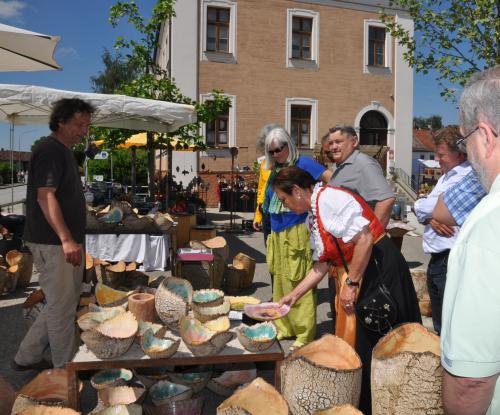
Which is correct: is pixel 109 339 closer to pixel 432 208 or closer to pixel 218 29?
pixel 432 208

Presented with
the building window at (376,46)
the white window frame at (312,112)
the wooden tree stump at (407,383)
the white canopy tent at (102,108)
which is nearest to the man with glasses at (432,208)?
the wooden tree stump at (407,383)

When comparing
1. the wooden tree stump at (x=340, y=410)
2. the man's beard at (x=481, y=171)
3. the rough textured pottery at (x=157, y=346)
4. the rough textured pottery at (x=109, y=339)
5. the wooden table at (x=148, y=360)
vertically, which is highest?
the man's beard at (x=481, y=171)

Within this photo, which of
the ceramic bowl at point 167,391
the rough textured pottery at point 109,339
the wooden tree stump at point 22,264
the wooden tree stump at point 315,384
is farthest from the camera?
the wooden tree stump at point 22,264

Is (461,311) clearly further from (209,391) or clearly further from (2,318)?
(2,318)

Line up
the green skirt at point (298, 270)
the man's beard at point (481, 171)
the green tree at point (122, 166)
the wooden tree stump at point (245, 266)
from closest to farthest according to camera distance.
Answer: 1. the man's beard at point (481, 171)
2. the green skirt at point (298, 270)
3. the wooden tree stump at point (245, 266)
4. the green tree at point (122, 166)

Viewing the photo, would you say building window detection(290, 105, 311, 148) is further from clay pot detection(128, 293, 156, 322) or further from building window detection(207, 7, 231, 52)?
clay pot detection(128, 293, 156, 322)

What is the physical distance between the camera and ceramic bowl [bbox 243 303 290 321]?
100 inches

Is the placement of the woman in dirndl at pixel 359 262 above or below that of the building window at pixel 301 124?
below

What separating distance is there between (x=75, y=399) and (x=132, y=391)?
0.28 meters

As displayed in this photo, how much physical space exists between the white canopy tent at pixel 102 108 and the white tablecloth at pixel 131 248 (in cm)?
151

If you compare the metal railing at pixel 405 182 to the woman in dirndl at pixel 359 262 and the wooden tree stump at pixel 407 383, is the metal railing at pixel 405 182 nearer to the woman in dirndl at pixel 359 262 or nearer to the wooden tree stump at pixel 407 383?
the woman in dirndl at pixel 359 262

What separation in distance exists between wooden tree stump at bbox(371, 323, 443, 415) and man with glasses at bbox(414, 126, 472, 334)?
923 mm

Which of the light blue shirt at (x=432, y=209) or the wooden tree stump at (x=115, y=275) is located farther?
the wooden tree stump at (x=115, y=275)

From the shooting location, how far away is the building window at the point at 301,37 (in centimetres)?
1730
